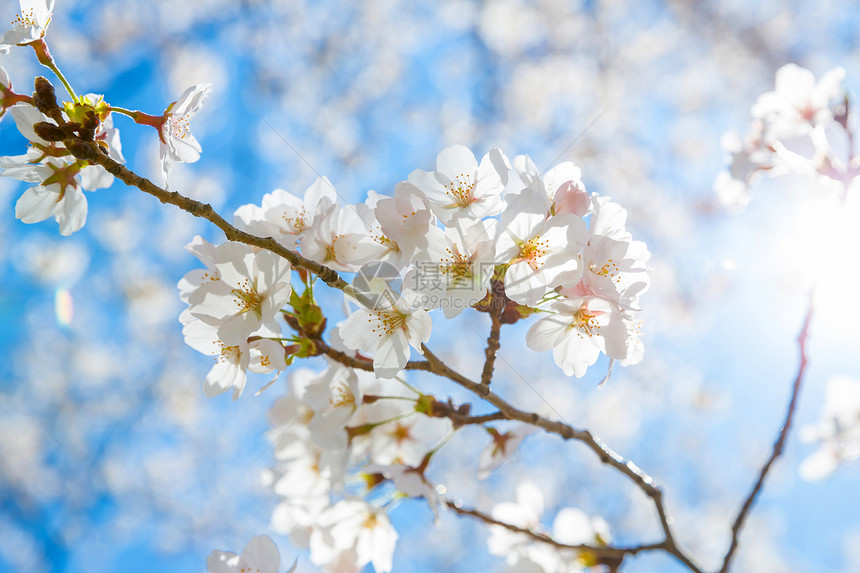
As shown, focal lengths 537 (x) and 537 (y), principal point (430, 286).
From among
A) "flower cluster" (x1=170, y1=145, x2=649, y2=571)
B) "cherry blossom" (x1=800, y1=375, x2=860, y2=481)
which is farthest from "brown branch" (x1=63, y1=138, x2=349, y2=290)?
"cherry blossom" (x1=800, y1=375, x2=860, y2=481)

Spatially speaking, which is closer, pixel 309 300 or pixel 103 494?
pixel 309 300

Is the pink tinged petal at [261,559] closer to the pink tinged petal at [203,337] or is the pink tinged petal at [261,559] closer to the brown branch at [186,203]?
the pink tinged petal at [203,337]

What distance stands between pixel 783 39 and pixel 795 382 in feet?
22.1

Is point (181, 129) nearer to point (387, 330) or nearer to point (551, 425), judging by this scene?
point (387, 330)

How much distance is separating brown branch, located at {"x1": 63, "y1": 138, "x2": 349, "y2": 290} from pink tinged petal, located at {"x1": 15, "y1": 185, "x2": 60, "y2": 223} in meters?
0.25

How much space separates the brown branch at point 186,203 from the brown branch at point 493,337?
12.0 inches

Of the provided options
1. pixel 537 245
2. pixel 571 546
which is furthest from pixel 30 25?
pixel 571 546

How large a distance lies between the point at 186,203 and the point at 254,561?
91 centimetres

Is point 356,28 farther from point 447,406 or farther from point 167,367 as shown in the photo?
point 447,406

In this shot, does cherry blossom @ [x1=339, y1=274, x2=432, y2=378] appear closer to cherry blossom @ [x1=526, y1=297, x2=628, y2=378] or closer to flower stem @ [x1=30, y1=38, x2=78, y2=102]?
cherry blossom @ [x1=526, y1=297, x2=628, y2=378]

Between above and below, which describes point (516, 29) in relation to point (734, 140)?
above

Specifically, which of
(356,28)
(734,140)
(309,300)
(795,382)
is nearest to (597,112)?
(356,28)

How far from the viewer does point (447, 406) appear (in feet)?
4.34

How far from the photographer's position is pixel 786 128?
1.84 metres
